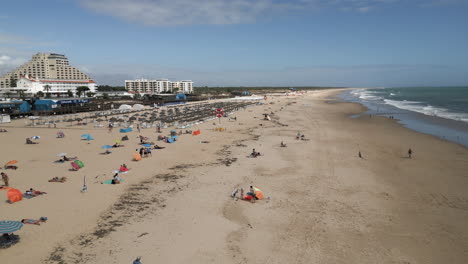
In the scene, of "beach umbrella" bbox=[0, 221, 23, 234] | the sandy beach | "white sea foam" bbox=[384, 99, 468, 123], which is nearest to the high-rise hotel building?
the sandy beach

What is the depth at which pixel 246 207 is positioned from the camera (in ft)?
39.2

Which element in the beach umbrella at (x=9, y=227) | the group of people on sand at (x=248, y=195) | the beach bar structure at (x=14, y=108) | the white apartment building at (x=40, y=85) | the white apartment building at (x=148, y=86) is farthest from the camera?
the white apartment building at (x=148, y=86)

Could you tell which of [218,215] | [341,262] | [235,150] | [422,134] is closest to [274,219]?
[218,215]

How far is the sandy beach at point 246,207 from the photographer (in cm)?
888

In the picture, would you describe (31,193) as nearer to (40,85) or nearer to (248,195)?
(248,195)

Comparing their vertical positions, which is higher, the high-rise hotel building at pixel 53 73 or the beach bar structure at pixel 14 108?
the high-rise hotel building at pixel 53 73

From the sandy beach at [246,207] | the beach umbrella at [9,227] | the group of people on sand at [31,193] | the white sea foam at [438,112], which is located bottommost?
the sandy beach at [246,207]

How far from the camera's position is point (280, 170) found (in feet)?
55.8

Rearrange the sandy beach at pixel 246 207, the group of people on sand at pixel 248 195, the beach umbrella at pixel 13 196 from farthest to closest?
the group of people on sand at pixel 248 195 < the beach umbrella at pixel 13 196 < the sandy beach at pixel 246 207

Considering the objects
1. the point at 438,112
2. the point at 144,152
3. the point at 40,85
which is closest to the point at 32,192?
the point at 144,152

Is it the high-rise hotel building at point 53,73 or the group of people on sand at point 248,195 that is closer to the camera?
the group of people on sand at point 248,195

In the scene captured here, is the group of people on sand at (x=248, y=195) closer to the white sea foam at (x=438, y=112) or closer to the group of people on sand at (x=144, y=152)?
the group of people on sand at (x=144, y=152)

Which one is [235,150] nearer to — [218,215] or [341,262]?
[218,215]

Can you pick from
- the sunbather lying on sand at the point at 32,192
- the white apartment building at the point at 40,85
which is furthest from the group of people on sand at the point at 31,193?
the white apartment building at the point at 40,85
